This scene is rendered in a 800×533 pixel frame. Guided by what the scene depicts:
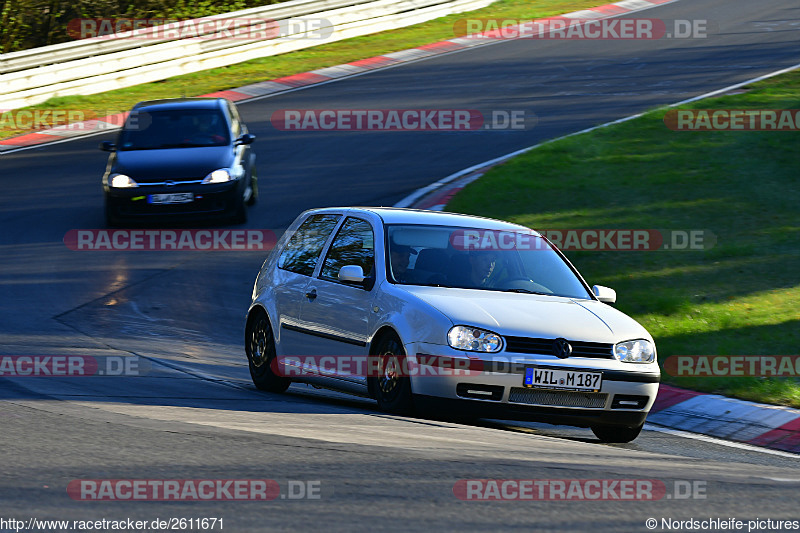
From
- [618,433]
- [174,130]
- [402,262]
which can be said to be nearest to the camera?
[618,433]

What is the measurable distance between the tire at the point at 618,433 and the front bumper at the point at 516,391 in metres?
0.30

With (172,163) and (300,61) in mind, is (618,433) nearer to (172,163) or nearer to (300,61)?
(172,163)

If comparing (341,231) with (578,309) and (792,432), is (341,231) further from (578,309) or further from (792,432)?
(792,432)

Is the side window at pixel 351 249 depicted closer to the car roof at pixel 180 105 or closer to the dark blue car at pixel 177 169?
the dark blue car at pixel 177 169

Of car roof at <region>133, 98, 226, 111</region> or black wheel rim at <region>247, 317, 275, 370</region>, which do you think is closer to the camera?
black wheel rim at <region>247, 317, 275, 370</region>

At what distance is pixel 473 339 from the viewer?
25.3 ft

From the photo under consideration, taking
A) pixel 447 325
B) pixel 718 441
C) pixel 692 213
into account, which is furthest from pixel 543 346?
pixel 692 213

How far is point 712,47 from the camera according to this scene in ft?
103

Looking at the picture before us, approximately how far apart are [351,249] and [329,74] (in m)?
21.1

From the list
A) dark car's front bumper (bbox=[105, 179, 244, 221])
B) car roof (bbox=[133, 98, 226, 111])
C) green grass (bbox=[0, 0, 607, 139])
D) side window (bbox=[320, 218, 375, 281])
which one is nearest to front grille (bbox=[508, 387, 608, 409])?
side window (bbox=[320, 218, 375, 281])

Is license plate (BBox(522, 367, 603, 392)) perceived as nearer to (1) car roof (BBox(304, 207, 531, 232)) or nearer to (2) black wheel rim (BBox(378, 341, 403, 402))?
(2) black wheel rim (BBox(378, 341, 403, 402))

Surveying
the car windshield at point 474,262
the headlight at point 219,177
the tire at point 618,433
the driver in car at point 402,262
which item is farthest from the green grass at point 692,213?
the headlight at point 219,177

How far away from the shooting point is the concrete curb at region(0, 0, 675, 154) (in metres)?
24.0

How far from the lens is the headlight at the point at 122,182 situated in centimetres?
1667
